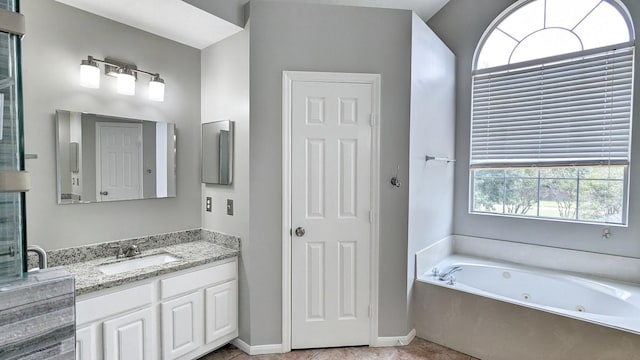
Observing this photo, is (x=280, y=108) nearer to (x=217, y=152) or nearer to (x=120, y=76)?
(x=217, y=152)

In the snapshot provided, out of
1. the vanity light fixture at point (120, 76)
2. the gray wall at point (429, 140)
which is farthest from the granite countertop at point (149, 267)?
the gray wall at point (429, 140)

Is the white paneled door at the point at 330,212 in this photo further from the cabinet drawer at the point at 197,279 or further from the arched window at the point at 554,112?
the arched window at the point at 554,112

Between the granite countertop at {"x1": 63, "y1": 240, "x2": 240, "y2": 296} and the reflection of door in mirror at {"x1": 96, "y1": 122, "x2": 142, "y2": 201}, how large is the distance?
444 mm

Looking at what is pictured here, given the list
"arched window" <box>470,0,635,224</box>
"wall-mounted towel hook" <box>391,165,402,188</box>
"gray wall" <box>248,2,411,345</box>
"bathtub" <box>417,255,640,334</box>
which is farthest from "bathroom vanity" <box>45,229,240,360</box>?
"arched window" <box>470,0,635,224</box>

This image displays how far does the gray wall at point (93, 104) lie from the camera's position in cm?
195

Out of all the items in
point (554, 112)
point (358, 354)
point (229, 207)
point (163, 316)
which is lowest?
point (358, 354)

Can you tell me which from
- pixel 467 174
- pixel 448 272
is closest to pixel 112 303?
pixel 448 272

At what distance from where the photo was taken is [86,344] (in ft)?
5.66

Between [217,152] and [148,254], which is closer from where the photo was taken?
[148,254]

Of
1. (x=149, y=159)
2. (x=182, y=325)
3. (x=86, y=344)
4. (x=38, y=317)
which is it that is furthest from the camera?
(x=149, y=159)

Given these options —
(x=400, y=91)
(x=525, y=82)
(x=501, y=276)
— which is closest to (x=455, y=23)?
(x=525, y=82)

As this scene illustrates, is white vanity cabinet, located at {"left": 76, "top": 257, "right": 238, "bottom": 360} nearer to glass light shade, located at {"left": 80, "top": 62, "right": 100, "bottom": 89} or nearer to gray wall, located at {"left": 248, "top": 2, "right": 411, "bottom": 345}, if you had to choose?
gray wall, located at {"left": 248, "top": 2, "right": 411, "bottom": 345}

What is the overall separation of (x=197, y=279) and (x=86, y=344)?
69cm

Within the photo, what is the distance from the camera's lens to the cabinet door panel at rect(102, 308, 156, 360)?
182cm
